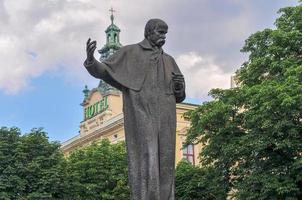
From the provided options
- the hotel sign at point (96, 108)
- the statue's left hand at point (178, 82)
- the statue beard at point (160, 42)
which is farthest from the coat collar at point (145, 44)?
the hotel sign at point (96, 108)

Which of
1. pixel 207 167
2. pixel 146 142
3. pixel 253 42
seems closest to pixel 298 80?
pixel 253 42

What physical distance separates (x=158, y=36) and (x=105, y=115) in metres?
72.2

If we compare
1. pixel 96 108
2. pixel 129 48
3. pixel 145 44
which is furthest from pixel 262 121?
pixel 96 108

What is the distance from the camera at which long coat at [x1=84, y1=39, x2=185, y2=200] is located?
24.6 ft

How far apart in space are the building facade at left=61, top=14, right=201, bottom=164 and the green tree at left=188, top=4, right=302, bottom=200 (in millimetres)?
27592

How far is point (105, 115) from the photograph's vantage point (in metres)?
79.9

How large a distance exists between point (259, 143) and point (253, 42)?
726 cm

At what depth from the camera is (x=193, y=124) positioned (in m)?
35.0

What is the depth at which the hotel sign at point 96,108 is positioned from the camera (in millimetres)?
81600

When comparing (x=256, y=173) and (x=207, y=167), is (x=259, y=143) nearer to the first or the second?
(x=256, y=173)

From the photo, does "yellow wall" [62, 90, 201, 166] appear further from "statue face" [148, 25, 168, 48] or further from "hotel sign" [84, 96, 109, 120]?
"statue face" [148, 25, 168, 48]

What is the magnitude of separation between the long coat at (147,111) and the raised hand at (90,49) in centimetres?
8

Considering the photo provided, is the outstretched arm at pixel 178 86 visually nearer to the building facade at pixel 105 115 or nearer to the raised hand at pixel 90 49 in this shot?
the raised hand at pixel 90 49

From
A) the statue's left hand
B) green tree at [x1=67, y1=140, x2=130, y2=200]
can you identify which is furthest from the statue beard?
green tree at [x1=67, y1=140, x2=130, y2=200]
